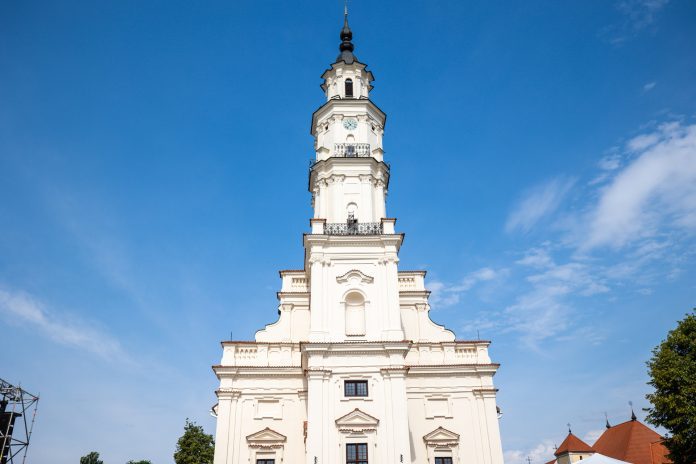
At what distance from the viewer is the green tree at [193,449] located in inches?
1508

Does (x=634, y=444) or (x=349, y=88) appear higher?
(x=349, y=88)

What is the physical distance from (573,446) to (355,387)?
49.4 meters

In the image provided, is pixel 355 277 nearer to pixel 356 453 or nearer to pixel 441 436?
pixel 356 453

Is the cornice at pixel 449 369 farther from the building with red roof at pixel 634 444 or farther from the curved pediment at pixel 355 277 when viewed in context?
the building with red roof at pixel 634 444

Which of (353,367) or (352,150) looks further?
(352,150)

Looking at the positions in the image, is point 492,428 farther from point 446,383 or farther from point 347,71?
point 347,71

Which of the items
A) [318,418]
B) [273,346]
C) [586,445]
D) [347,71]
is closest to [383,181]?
[347,71]

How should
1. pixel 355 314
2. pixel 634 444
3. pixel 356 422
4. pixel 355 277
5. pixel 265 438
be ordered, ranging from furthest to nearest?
1. pixel 634 444
2. pixel 355 277
3. pixel 355 314
4. pixel 265 438
5. pixel 356 422

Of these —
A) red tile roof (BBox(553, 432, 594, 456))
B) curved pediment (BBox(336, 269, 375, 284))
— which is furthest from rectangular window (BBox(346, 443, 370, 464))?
red tile roof (BBox(553, 432, 594, 456))

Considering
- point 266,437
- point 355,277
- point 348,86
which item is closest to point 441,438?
point 266,437

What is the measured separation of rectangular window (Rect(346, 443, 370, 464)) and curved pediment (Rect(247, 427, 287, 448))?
4.10 meters

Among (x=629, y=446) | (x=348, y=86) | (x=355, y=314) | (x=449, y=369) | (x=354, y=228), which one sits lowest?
(x=629, y=446)

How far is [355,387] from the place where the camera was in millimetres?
25281

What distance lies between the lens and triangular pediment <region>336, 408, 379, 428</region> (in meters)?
24.2
